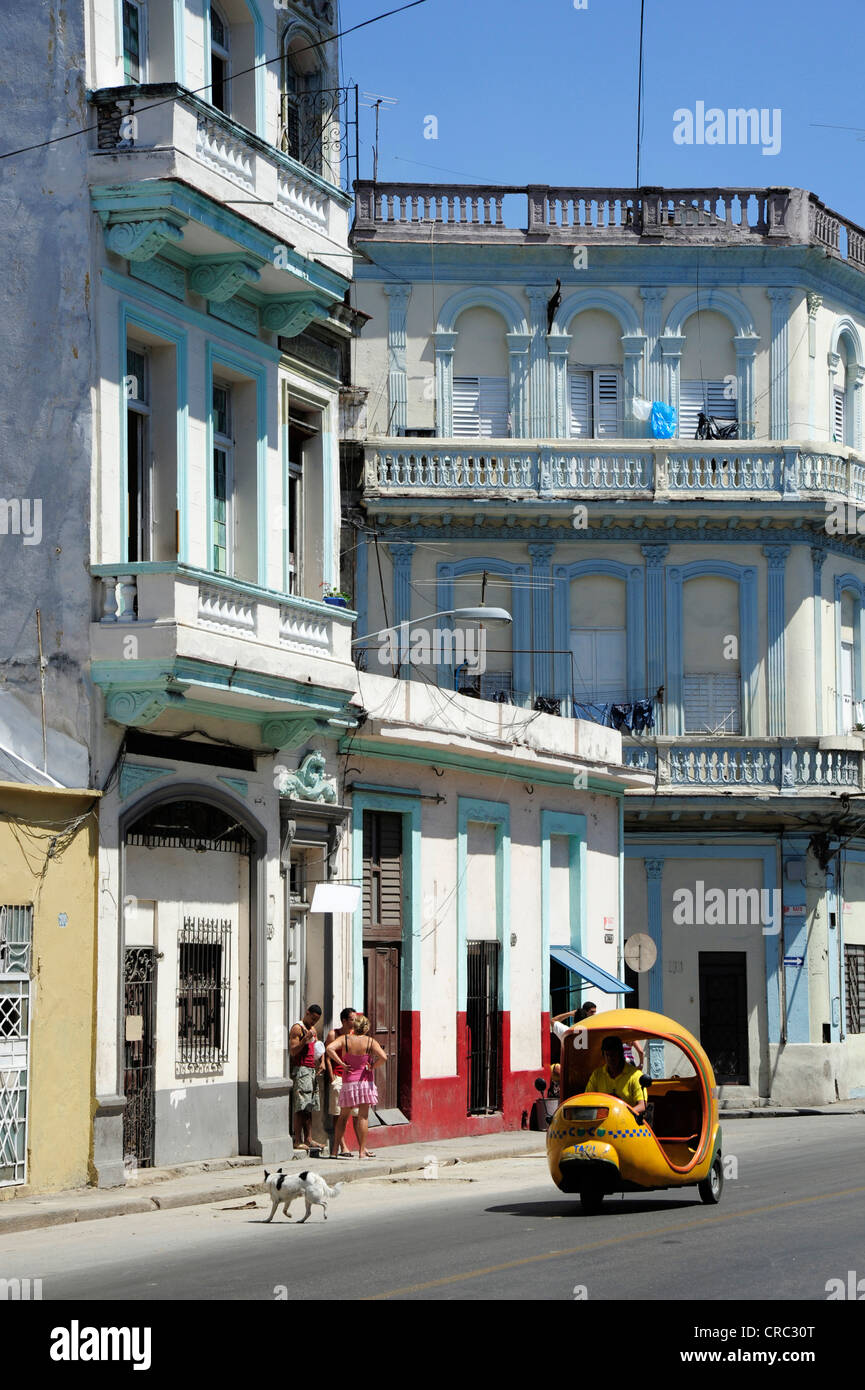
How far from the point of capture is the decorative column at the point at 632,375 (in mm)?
39562

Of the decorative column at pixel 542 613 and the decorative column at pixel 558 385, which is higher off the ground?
the decorative column at pixel 558 385

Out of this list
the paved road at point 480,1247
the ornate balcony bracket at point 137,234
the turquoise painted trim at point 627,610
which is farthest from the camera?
the turquoise painted trim at point 627,610

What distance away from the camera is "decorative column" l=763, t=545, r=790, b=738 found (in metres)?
39.0

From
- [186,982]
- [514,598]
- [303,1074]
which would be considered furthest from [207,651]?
[514,598]

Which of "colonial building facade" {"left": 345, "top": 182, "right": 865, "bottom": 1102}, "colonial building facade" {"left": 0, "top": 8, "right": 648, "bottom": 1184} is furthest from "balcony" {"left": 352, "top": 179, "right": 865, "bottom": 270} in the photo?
"colonial building facade" {"left": 0, "top": 8, "right": 648, "bottom": 1184}

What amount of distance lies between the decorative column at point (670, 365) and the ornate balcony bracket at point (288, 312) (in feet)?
55.7

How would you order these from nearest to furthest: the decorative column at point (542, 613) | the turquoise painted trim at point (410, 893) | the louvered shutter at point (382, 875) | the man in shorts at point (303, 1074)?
the man in shorts at point (303, 1074), the louvered shutter at point (382, 875), the turquoise painted trim at point (410, 893), the decorative column at point (542, 613)

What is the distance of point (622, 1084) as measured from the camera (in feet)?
57.8

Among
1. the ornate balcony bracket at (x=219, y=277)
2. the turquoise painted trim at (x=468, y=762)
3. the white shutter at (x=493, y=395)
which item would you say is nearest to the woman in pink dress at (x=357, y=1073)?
the turquoise painted trim at (x=468, y=762)

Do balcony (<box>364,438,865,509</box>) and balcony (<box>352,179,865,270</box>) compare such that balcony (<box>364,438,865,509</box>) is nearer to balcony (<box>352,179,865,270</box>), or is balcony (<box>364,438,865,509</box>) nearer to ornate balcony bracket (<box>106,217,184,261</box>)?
balcony (<box>352,179,865,270</box>)

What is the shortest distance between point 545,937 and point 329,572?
8414 millimetres

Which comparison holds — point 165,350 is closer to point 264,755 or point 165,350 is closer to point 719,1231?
point 264,755

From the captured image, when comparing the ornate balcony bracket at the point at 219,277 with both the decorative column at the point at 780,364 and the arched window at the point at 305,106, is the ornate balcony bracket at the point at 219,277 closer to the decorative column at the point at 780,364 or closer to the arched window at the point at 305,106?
the arched window at the point at 305,106

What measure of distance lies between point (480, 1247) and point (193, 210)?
34.6ft
